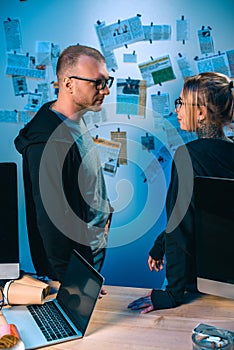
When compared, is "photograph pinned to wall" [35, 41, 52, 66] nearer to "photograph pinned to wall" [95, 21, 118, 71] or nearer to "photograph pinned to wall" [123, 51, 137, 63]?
"photograph pinned to wall" [95, 21, 118, 71]

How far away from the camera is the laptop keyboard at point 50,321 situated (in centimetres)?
164

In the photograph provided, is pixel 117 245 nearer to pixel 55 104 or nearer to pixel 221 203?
pixel 55 104

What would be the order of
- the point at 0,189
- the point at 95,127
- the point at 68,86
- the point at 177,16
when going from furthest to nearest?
1. the point at 95,127
2. the point at 177,16
3. the point at 68,86
4. the point at 0,189

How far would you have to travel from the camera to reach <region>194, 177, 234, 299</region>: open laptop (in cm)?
165

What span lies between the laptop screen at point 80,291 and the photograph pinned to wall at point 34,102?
1.77 metres

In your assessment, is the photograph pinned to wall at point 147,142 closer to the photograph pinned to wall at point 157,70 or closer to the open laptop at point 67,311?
the photograph pinned to wall at point 157,70

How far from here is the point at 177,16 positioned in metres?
3.15

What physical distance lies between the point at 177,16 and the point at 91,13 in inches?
21.9

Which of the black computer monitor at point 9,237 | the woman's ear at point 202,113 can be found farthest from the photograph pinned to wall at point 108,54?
the black computer monitor at point 9,237

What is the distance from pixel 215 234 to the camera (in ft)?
5.53

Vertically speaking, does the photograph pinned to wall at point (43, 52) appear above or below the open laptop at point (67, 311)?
above

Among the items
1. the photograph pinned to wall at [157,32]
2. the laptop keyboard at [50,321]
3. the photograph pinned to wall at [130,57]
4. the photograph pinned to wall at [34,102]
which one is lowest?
the laptop keyboard at [50,321]

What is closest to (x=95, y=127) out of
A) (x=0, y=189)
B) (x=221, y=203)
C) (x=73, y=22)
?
(x=73, y=22)

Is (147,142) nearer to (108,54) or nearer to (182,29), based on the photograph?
(108,54)
